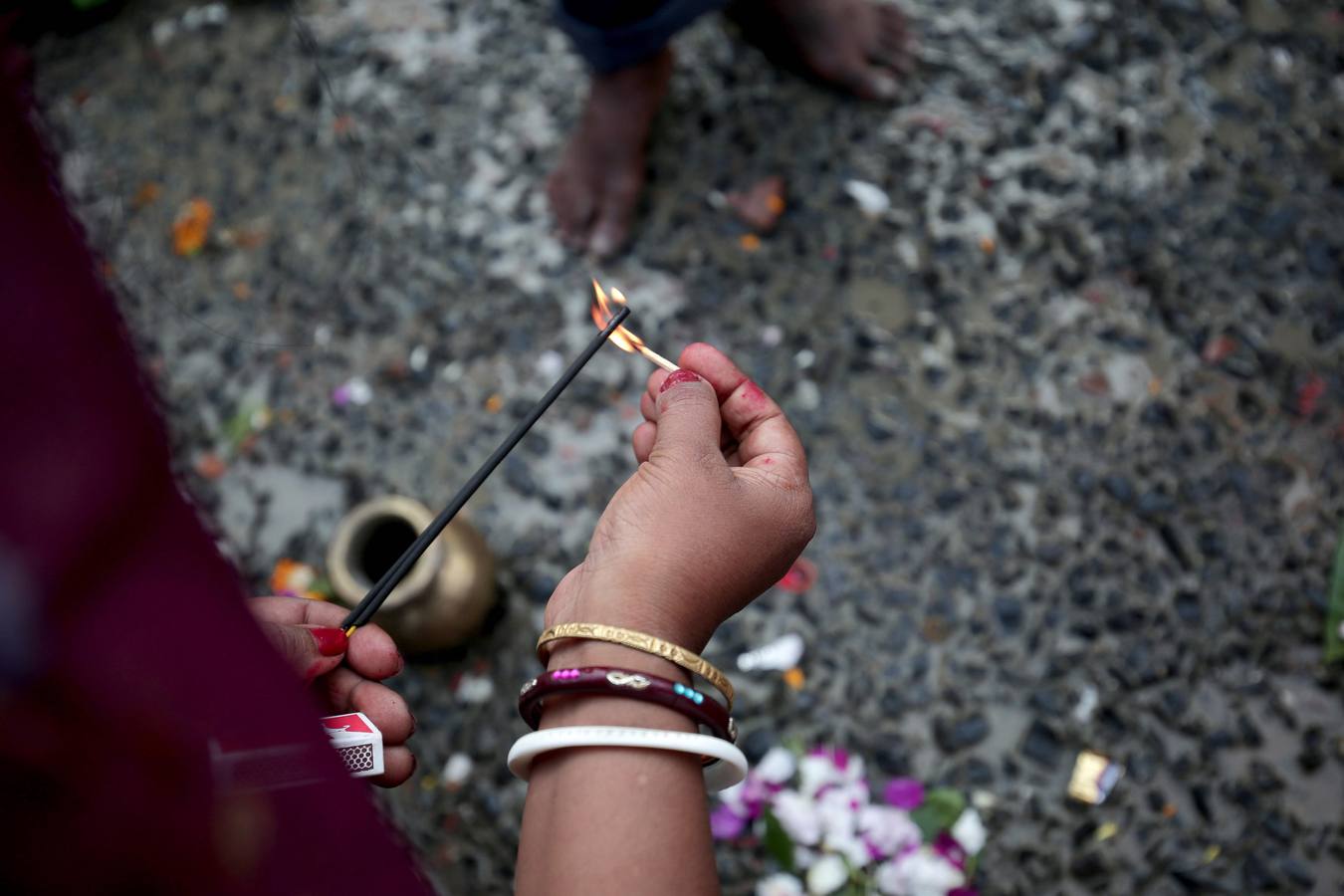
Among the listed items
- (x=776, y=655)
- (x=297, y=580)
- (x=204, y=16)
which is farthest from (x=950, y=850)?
(x=204, y=16)

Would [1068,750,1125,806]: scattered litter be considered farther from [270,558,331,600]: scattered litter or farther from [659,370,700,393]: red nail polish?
[270,558,331,600]: scattered litter

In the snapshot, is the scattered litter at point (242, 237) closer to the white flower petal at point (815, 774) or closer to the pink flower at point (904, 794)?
the white flower petal at point (815, 774)

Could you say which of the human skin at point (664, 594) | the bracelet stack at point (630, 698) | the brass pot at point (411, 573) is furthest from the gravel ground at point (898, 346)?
the bracelet stack at point (630, 698)

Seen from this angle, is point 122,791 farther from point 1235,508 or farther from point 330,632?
point 1235,508

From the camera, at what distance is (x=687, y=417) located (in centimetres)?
90

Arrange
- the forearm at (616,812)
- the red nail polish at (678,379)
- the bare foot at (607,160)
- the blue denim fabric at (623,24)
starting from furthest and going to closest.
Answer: the bare foot at (607,160)
the blue denim fabric at (623,24)
the red nail polish at (678,379)
the forearm at (616,812)

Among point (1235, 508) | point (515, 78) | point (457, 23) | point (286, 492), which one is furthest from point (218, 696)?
point (457, 23)

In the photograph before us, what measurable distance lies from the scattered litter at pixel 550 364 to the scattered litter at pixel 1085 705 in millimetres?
1064

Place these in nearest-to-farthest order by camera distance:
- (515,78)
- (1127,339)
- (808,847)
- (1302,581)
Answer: (808,847)
(1302,581)
(1127,339)
(515,78)

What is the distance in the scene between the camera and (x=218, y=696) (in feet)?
1.55

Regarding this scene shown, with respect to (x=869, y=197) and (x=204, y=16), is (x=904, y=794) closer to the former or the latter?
(x=869, y=197)

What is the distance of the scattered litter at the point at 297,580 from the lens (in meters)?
1.65

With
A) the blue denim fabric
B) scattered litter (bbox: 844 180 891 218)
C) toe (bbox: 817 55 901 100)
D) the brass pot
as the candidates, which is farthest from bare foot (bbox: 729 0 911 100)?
the brass pot

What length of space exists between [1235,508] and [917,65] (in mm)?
1060
